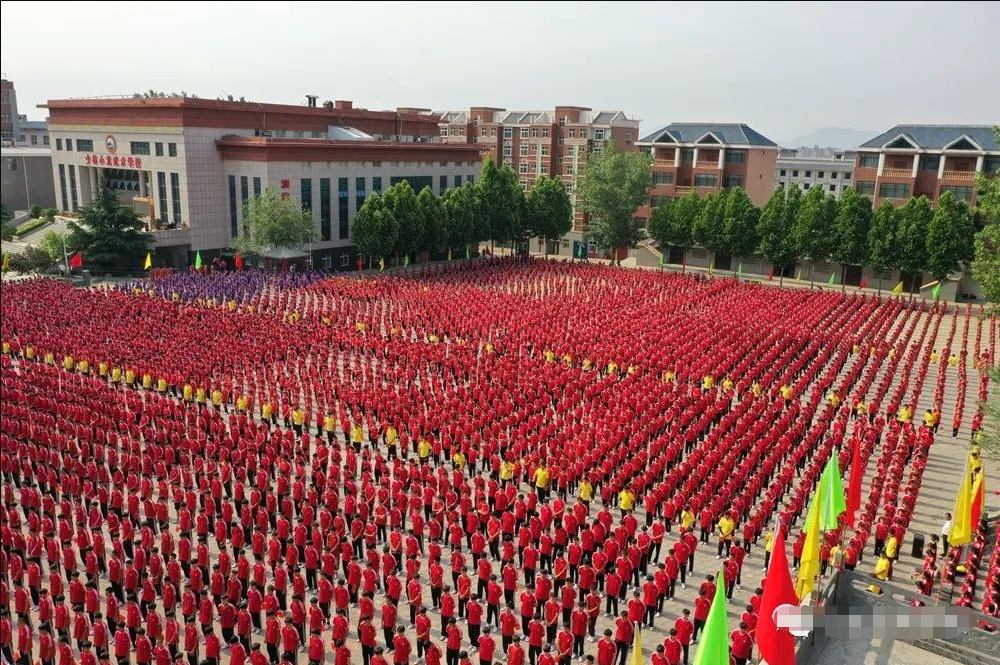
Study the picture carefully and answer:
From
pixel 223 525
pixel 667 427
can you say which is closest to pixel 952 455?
pixel 667 427

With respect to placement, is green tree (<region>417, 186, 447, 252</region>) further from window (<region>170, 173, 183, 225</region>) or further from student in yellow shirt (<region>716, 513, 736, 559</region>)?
student in yellow shirt (<region>716, 513, 736, 559</region>)

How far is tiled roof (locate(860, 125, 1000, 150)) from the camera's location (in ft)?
138

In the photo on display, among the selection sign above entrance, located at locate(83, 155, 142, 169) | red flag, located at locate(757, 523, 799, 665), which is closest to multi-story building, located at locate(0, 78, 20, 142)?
sign above entrance, located at locate(83, 155, 142, 169)

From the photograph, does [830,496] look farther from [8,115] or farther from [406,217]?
[8,115]

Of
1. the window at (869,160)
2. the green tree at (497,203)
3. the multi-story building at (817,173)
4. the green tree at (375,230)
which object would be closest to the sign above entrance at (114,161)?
the green tree at (375,230)

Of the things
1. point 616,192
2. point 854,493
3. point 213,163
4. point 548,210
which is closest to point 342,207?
point 213,163

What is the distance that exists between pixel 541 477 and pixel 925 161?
4095 centimetres

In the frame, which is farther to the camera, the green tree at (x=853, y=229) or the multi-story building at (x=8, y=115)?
the multi-story building at (x=8, y=115)

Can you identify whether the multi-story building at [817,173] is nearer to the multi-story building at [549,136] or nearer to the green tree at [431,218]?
the multi-story building at [549,136]

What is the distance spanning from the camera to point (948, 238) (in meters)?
36.6

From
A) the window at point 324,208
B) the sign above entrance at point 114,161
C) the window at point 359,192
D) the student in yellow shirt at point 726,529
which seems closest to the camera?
the student in yellow shirt at point 726,529

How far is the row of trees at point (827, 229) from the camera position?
121 ft

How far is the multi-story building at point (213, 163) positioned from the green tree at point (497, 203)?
5.04 metres

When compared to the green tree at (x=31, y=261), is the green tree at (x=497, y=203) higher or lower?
higher
